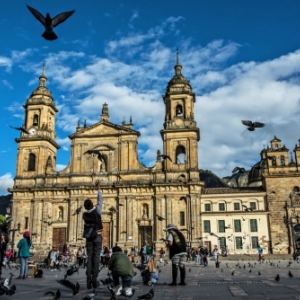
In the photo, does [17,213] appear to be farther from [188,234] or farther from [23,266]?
[23,266]

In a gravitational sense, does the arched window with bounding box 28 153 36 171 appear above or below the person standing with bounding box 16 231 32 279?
above

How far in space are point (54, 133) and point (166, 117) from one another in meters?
15.3

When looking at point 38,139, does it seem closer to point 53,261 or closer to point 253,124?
point 53,261

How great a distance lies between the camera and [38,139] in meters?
50.1

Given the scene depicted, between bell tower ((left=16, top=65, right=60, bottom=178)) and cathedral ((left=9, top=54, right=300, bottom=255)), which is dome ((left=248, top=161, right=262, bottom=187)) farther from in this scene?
bell tower ((left=16, top=65, right=60, bottom=178))

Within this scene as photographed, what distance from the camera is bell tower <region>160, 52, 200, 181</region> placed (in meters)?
46.5

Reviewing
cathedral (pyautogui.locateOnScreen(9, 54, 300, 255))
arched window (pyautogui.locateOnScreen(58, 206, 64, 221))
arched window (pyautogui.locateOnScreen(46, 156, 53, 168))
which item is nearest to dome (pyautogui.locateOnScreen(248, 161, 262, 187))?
cathedral (pyautogui.locateOnScreen(9, 54, 300, 255))

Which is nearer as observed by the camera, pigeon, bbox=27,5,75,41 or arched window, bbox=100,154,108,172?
pigeon, bbox=27,5,75,41

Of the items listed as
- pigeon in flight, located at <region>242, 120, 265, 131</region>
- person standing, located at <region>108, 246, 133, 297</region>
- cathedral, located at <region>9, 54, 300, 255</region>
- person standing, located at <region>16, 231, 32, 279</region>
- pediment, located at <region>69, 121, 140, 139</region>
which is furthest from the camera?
pediment, located at <region>69, 121, 140, 139</region>

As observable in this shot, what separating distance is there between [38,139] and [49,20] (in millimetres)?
40725

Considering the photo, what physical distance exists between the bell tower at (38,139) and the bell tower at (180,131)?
14622 mm

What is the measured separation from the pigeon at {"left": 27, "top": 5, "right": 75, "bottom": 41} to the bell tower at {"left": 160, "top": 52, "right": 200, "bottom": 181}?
35450 mm

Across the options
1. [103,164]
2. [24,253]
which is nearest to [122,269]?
[24,253]

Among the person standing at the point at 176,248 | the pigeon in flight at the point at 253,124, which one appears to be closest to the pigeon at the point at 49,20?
the person standing at the point at 176,248
